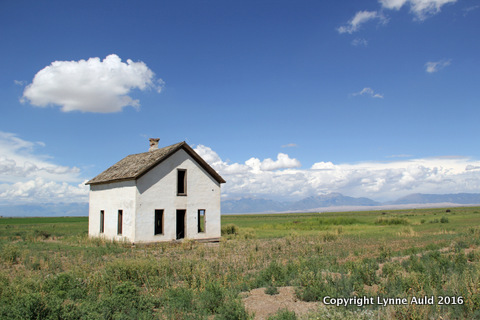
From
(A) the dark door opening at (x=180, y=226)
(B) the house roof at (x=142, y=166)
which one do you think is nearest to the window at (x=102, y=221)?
(B) the house roof at (x=142, y=166)

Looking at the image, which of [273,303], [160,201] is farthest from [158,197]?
[273,303]

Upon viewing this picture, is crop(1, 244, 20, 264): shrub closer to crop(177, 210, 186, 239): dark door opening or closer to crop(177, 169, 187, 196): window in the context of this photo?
crop(177, 169, 187, 196): window

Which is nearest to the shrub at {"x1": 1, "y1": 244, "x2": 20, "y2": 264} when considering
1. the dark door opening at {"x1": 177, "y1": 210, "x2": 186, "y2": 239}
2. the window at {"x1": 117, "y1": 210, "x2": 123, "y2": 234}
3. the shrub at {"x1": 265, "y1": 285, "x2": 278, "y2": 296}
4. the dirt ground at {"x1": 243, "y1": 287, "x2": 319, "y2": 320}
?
the window at {"x1": 117, "y1": 210, "x2": 123, "y2": 234}

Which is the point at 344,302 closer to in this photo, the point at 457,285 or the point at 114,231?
the point at 457,285

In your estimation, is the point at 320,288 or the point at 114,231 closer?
the point at 320,288

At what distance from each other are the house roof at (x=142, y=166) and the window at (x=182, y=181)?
134 centimetres

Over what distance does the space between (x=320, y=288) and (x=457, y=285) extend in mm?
3205

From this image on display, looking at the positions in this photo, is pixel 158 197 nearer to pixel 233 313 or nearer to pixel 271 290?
pixel 271 290

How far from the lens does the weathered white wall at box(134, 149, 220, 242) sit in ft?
73.9

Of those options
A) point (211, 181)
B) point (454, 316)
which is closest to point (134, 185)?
point (211, 181)

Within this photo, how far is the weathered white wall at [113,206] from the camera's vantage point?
22.6 m

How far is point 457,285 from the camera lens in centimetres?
848

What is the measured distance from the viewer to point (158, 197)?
76.4ft

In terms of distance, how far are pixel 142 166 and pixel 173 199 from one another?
3.00 meters
